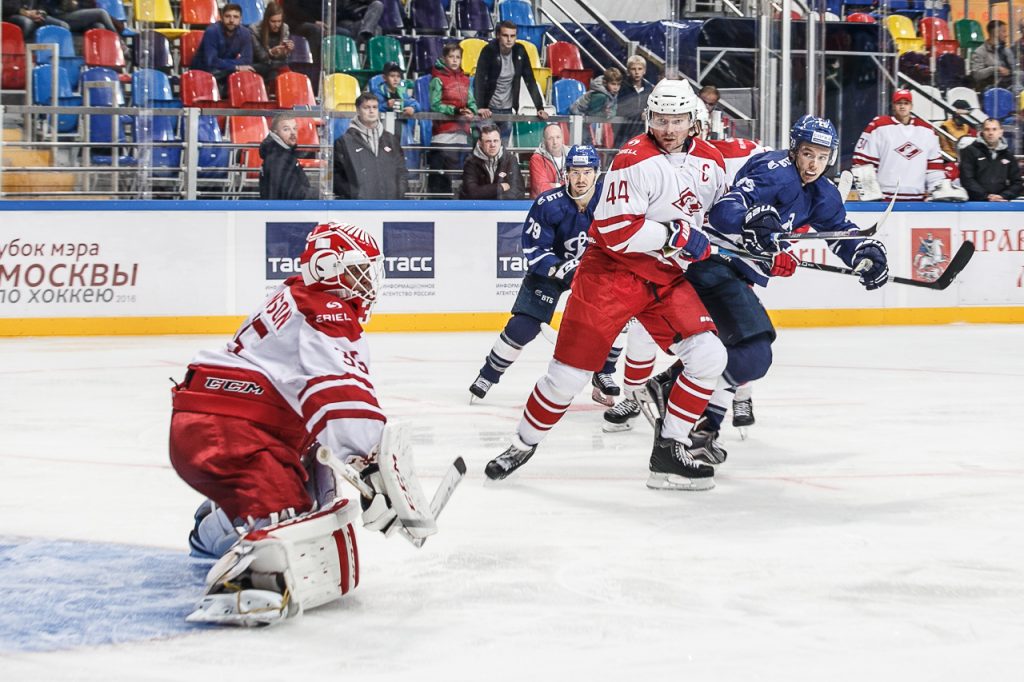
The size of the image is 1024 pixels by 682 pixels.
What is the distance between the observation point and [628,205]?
4449mm

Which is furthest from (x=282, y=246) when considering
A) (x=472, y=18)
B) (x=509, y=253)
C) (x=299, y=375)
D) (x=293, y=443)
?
(x=299, y=375)

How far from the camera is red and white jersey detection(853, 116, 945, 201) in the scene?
10.6 meters

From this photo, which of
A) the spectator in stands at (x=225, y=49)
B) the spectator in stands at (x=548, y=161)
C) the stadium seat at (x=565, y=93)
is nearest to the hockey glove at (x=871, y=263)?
the spectator in stands at (x=548, y=161)

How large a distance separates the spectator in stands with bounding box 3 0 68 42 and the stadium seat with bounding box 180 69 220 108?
3.23 feet

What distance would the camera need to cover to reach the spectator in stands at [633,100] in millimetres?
10055

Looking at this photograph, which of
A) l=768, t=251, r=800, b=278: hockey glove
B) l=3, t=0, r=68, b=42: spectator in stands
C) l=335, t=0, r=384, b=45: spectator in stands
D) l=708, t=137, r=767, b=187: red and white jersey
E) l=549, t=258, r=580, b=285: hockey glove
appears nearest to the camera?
l=768, t=251, r=800, b=278: hockey glove

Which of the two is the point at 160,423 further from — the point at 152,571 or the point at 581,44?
the point at 581,44

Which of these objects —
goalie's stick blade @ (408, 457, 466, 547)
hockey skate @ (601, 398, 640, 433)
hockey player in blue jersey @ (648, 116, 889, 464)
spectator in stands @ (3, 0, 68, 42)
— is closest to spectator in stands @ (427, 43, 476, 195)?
spectator in stands @ (3, 0, 68, 42)

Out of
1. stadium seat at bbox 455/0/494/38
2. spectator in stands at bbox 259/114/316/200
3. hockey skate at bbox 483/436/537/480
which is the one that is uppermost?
stadium seat at bbox 455/0/494/38

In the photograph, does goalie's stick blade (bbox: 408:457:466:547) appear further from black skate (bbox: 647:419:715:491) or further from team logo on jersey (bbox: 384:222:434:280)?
team logo on jersey (bbox: 384:222:434:280)

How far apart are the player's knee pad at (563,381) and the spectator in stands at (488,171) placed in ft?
17.6

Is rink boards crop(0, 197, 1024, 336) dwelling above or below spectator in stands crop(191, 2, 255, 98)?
below

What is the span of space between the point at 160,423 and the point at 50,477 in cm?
125

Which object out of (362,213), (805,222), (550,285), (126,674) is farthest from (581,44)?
(126,674)
